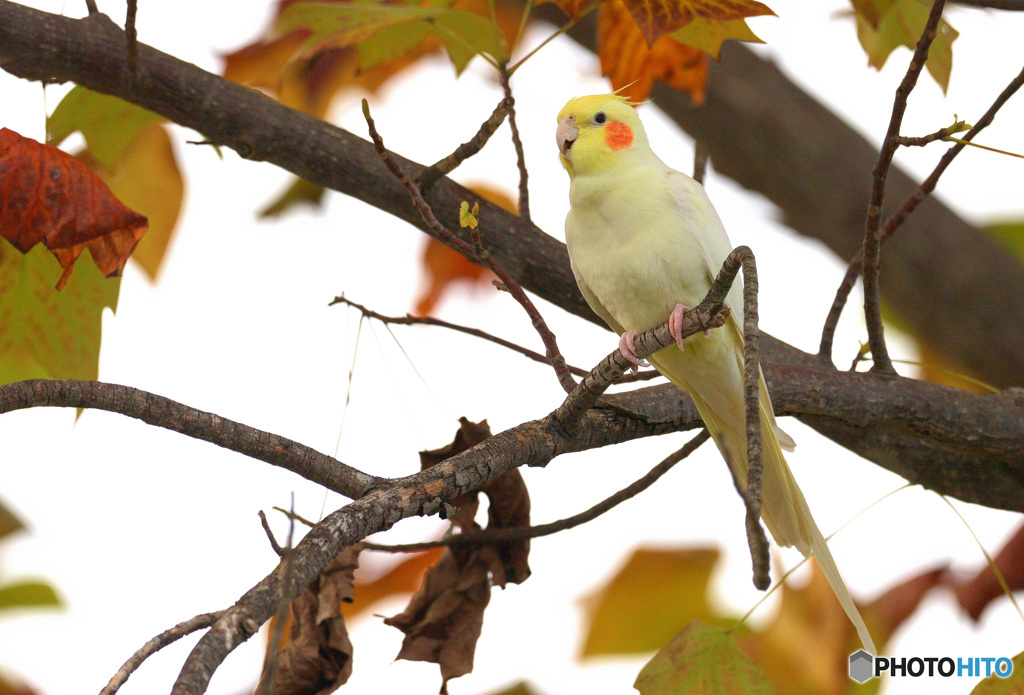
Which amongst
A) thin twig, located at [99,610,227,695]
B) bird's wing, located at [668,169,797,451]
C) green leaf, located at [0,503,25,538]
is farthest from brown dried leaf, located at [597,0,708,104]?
green leaf, located at [0,503,25,538]

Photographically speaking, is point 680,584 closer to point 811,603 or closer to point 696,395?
point 811,603

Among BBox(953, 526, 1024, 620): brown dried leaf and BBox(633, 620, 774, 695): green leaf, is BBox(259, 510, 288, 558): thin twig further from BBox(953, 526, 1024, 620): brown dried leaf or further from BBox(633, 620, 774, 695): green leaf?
BBox(953, 526, 1024, 620): brown dried leaf

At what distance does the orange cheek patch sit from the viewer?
6.06 feet

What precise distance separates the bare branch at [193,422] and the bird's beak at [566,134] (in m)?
0.94

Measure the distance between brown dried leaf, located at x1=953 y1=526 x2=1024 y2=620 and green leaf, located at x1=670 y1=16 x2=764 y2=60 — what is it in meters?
1.39

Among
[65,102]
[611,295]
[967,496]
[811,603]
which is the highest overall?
[65,102]

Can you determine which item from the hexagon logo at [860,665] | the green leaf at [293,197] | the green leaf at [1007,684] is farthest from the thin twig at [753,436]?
A: the green leaf at [293,197]

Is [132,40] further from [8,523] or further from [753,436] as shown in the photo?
[753,436]

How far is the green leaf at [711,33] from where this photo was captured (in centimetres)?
168

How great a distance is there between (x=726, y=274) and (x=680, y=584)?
1463mm

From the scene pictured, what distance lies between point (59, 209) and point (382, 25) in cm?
63

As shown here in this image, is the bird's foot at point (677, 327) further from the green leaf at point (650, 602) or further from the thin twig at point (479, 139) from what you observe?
the green leaf at point (650, 602)

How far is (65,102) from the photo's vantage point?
5.99 ft

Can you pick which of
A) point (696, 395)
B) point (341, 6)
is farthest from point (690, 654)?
point (341, 6)
